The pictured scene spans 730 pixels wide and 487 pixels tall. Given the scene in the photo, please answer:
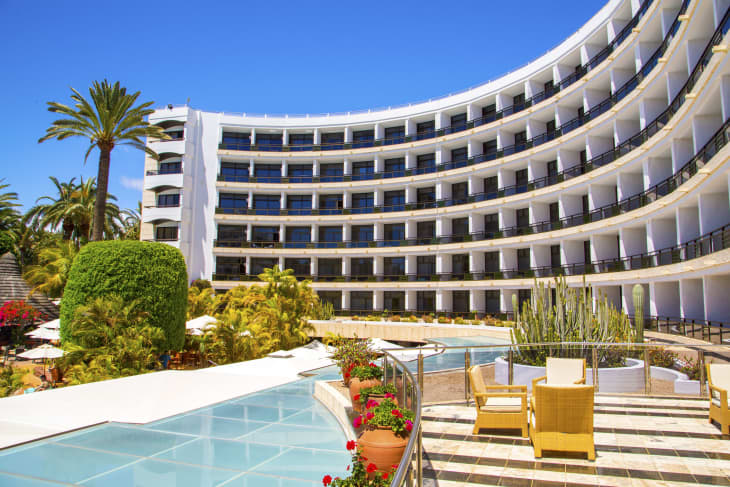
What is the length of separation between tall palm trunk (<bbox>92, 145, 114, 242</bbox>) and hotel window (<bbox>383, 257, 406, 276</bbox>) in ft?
89.7

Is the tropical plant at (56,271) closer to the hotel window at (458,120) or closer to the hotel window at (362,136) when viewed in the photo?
the hotel window at (362,136)

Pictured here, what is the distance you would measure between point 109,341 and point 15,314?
680 inches

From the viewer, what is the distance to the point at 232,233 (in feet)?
171

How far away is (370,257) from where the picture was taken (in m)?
50.0

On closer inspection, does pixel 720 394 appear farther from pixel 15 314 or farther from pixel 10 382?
pixel 15 314

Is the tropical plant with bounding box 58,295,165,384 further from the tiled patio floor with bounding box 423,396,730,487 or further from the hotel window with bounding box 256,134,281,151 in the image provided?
the hotel window with bounding box 256,134,281,151

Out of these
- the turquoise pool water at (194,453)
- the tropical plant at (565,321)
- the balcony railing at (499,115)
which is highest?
the balcony railing at (499,115)

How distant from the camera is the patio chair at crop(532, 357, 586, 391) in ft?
32.6

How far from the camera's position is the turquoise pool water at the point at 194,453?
701 cm

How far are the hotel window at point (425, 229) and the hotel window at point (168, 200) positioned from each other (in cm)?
2431

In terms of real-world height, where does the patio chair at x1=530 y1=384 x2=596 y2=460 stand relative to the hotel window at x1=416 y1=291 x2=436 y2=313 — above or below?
below

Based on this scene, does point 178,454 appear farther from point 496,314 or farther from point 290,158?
point 290,158

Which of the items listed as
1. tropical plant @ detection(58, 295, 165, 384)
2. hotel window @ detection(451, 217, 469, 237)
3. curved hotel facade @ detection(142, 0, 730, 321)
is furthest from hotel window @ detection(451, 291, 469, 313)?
tropical plant @ detection(58, 295, 165, 384)

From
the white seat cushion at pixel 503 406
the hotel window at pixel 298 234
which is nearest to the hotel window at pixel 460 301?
the hotel window at pixel 298 234
